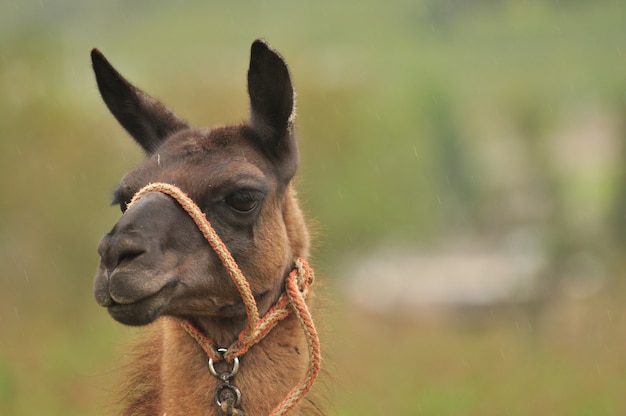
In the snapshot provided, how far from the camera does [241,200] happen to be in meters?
4.55

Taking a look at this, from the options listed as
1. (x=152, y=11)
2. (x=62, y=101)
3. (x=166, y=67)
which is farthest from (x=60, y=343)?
(x=152, y=11)

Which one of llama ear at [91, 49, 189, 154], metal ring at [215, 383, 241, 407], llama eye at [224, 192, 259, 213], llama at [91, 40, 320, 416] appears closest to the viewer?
llama at [91, 40, 320, 416]

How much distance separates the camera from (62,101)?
82.5 feet

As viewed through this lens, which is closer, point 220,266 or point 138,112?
point 220,266

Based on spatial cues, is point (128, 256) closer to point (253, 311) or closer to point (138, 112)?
point (253, 311)

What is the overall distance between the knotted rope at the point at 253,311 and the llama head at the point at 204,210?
5 centimetres

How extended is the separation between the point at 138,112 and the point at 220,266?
3.67 ft

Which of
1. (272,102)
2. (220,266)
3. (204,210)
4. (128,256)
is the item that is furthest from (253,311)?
(272,102)

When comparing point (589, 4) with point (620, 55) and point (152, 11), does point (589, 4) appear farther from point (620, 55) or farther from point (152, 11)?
point (152, 11)

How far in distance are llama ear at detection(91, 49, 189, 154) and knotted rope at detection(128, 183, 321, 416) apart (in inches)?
29.6

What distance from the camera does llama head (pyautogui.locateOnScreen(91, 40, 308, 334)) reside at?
4160 mm

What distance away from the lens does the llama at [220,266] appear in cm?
422

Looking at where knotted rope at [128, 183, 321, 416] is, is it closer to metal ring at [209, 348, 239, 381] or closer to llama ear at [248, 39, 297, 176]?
metal ring at [209, 348, 239, 381]

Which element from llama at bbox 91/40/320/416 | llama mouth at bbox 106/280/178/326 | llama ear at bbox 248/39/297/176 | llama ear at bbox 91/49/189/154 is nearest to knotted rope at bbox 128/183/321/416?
llama at bbox 91/40/320/416
